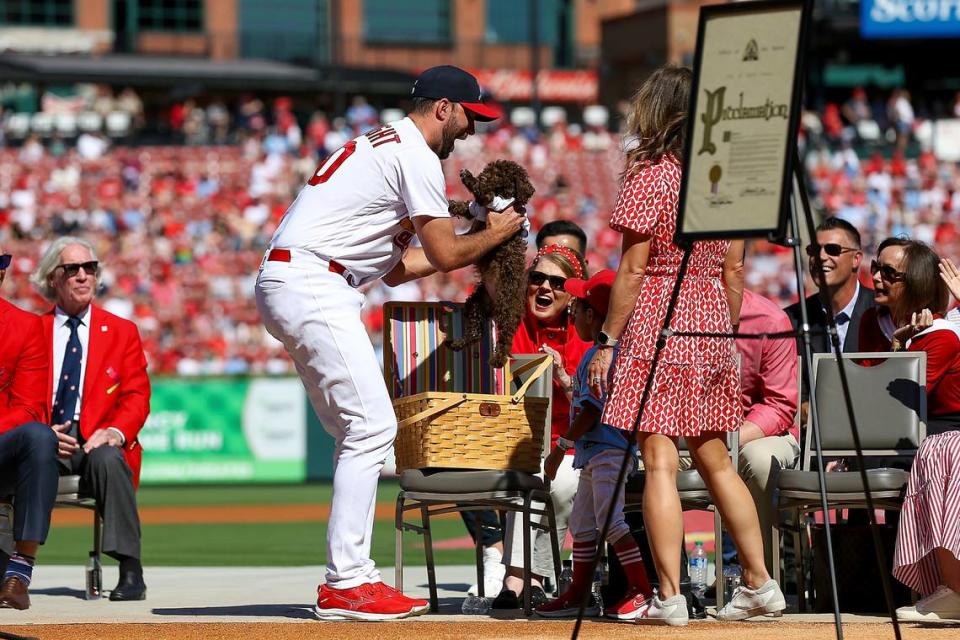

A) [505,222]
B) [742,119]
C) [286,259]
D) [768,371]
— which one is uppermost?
[742,119]

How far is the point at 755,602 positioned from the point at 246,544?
728cm

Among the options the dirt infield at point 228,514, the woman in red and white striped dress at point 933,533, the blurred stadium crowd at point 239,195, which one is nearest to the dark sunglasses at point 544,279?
the woman in red and white striped dress at point 933,533

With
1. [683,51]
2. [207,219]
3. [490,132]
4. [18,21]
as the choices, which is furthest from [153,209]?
[18,21]

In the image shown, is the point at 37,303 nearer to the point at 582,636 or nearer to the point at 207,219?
the point at 207,219

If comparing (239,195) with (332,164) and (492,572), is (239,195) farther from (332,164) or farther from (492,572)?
(332,164)

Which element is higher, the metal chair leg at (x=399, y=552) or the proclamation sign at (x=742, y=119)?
the proclamation sign at (x=742, y=119)

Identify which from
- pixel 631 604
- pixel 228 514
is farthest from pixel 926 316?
pixel 228 514

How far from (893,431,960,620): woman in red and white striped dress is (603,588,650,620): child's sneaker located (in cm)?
111

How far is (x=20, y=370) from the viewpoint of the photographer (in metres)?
7.68

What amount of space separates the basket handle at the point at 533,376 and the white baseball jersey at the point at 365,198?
96 centimetres

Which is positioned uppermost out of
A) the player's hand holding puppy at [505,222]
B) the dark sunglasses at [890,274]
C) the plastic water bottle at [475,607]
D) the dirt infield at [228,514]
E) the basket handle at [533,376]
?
the player's hand holding puppy at [505,222]

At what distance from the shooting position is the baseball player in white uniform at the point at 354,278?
6.50 metres

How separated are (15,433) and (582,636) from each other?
10.2 ft

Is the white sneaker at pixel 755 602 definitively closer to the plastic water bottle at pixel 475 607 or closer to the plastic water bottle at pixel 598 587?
the plastic water bottle at pixel 598 587
